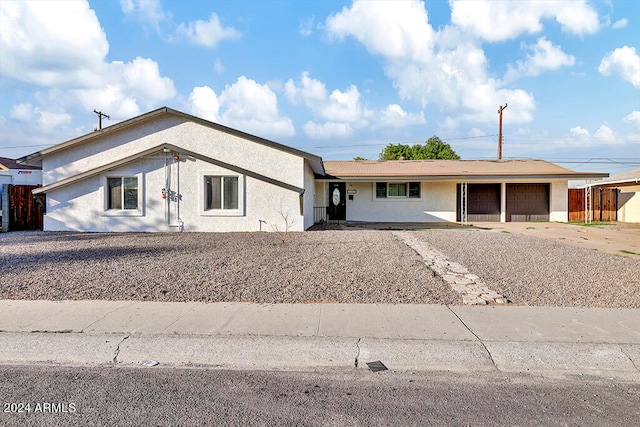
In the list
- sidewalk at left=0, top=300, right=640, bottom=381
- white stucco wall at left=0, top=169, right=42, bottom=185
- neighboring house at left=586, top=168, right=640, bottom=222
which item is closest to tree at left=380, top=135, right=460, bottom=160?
neighboring house at left=586, top=168, right=640, bottom=222

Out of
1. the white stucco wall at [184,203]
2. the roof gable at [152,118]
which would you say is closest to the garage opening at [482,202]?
the roof gable at [152,118]

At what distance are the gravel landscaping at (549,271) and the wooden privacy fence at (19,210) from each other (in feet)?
56.4

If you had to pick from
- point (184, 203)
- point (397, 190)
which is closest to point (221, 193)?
point (184, 203)

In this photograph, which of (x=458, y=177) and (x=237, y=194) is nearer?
(x=237, y=194)

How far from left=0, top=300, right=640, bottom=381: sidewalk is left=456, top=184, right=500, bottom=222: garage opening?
1773cm

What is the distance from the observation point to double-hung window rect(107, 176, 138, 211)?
1598 cm

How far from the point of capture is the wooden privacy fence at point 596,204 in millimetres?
23859

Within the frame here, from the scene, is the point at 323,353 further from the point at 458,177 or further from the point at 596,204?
the point at 596,204

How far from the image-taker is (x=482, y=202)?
2320 cm

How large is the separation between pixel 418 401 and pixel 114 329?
3.94 m

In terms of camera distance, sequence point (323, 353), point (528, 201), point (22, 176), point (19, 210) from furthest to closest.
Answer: point (22, 176) → point (528, 201) → point (19, 210) → point (323, 353)

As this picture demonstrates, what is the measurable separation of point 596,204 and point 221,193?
22.5 m

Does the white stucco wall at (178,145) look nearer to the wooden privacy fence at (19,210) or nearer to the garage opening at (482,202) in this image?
the wooden privacy fence at (19,210)

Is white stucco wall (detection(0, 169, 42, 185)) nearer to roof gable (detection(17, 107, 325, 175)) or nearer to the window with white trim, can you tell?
roof gable (detection(17, 107, 325, 175))
